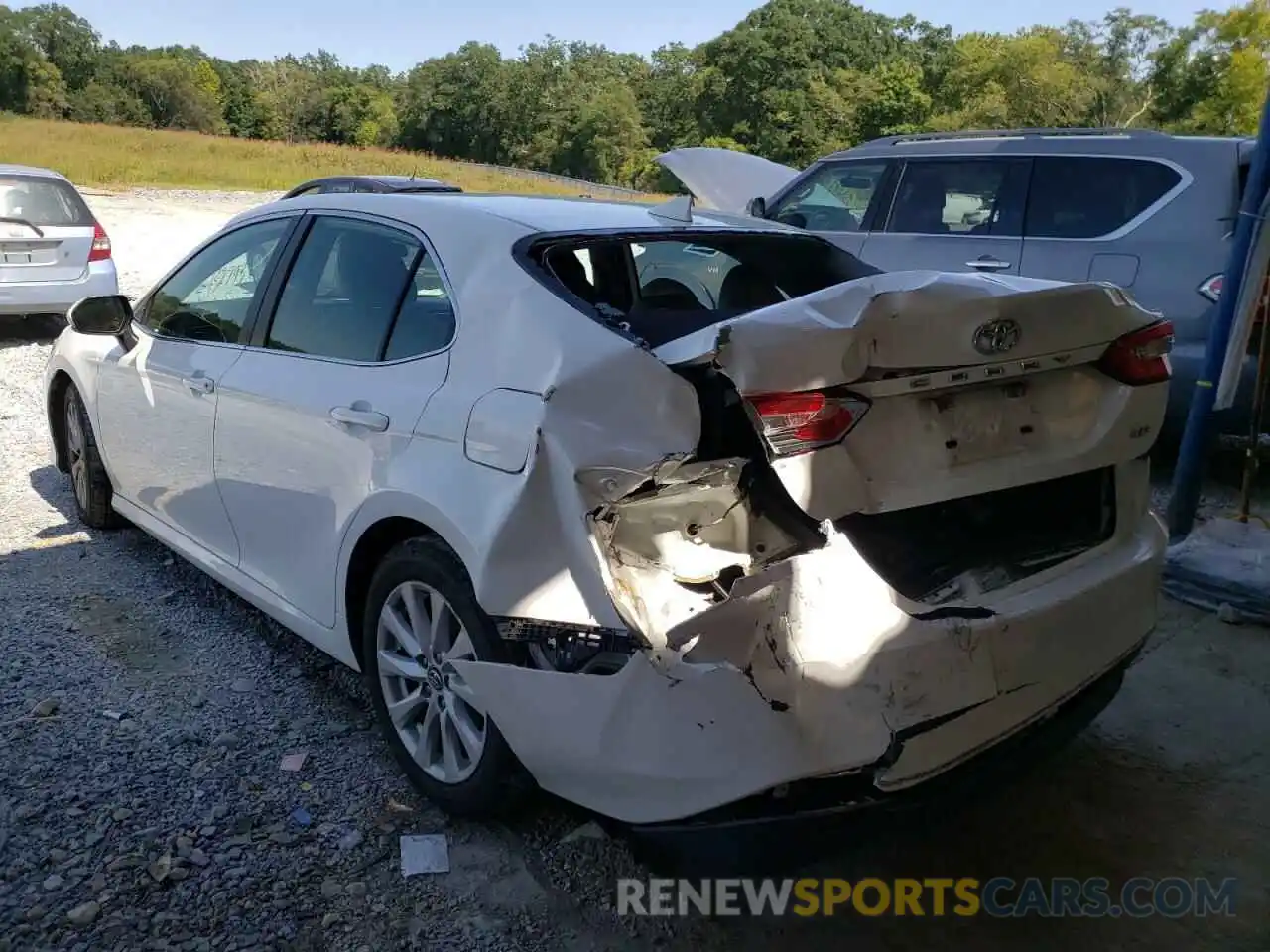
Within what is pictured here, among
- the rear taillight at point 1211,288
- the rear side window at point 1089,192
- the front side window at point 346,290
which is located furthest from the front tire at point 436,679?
the rear side window at point 1089,192

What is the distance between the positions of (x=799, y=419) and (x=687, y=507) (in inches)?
12.0

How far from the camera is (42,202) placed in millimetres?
9328

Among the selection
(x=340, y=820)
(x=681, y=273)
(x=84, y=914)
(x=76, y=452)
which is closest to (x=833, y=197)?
(x=681, y=273)

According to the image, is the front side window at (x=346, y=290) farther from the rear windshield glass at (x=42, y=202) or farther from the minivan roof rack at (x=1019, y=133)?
the rear windshield glass at (x=42, y=202)

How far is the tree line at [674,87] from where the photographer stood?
2132 inches

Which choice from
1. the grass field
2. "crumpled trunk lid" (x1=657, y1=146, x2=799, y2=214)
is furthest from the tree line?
"crumpled trunk lid" (x1=657, y1=146, x2=799, y2=214)

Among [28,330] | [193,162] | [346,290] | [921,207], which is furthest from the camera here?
[193,162]

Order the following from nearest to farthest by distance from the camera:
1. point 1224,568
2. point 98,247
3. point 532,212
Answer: point 532,212, point 1224,568, point 98,247

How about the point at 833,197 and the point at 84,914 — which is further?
the point at 833,197

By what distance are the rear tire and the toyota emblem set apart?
400 cm

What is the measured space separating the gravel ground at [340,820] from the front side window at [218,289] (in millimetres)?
1141

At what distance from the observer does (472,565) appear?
2.43 meters

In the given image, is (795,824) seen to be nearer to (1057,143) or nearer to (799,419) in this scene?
(799,419)

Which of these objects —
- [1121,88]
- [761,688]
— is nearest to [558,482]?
[761,688]
